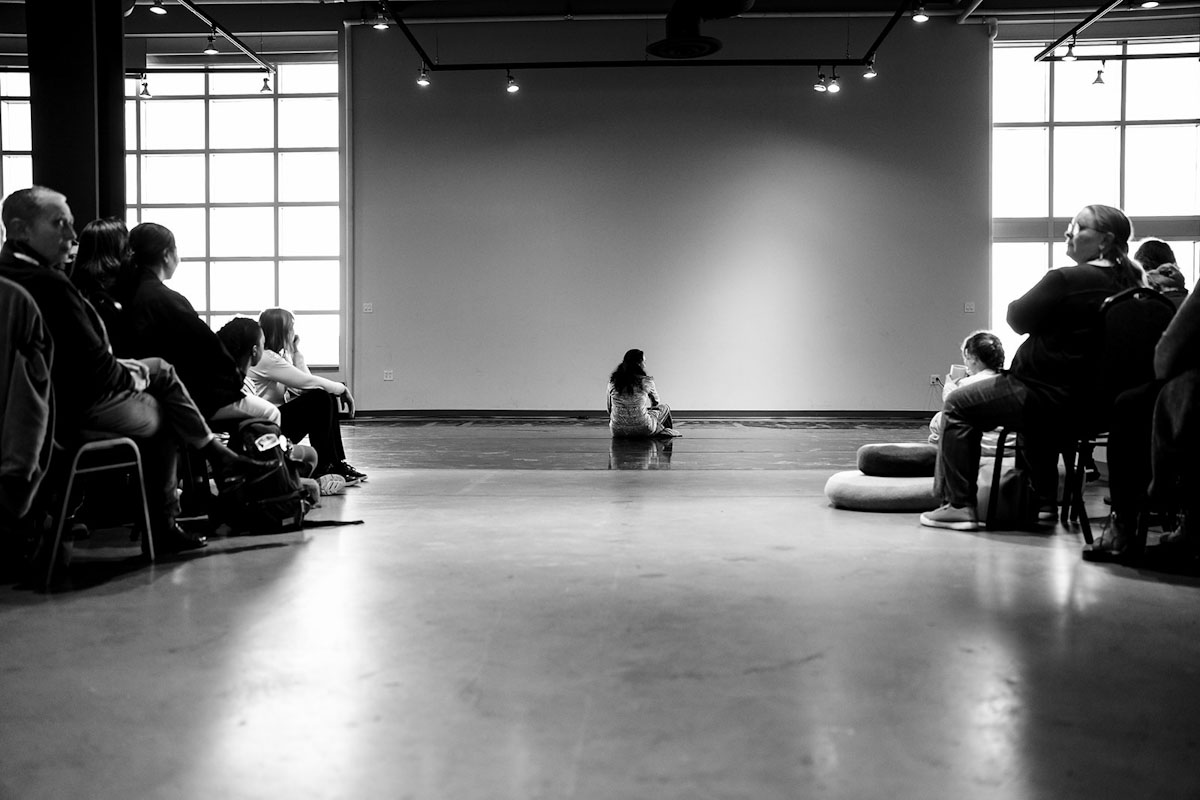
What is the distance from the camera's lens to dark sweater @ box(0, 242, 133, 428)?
310cm

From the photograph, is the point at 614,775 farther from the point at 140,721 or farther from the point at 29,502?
the point at 29,502

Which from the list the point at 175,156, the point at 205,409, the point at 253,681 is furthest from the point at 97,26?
the point at 175,156

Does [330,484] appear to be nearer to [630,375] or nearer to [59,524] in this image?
[59,524]

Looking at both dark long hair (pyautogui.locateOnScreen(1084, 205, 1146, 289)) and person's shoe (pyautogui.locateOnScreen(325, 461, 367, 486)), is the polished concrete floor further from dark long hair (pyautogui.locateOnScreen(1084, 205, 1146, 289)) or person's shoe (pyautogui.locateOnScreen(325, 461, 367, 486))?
person's shoe (pyautogui.locateOnScreen(325, 461, 367, 486))

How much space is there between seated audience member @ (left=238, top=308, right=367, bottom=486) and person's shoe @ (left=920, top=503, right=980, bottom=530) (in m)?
2.81

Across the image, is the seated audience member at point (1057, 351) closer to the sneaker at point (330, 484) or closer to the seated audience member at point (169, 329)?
the seated audience member at point (169, 329)

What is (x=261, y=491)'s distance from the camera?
393 centimetres

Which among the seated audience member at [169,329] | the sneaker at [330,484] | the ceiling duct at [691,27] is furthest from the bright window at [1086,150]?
the seated audience member at [169,329]

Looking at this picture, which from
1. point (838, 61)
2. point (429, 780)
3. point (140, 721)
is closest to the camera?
point (429, 780)

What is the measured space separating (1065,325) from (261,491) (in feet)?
9.97

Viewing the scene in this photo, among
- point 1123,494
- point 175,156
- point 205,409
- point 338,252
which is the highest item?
point 175,156

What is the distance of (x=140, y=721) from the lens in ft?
6.07

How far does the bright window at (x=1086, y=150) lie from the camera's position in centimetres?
1330

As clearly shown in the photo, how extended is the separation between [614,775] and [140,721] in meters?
0.88
